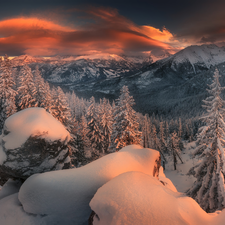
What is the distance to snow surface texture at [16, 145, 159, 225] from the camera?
212 inches

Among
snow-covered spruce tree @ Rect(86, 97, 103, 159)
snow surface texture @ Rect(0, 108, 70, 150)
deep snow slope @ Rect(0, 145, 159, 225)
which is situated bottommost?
snow-covered spruce tree @ Rect(86, 97, 103, 159)

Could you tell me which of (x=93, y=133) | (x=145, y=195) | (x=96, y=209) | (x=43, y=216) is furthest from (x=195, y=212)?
(x=93, y=133)

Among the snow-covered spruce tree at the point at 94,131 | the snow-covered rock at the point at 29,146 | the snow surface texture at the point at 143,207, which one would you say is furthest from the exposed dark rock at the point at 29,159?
the snow-covered spruce tree at the point at 94,131

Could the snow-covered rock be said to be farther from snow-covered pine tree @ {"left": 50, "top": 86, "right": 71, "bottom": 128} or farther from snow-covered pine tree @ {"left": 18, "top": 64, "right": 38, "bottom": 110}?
snow-covered pine tree @ {"left": 18, "top": 64, "right": 38, "bottom": 110}

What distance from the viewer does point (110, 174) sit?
19.4 feet

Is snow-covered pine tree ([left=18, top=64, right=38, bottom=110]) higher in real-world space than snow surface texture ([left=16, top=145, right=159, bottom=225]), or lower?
higher

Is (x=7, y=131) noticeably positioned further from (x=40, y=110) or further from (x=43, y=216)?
(x=43, y=216)

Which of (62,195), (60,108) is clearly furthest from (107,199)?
(60,108)

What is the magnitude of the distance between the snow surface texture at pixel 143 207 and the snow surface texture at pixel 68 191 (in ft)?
4.42

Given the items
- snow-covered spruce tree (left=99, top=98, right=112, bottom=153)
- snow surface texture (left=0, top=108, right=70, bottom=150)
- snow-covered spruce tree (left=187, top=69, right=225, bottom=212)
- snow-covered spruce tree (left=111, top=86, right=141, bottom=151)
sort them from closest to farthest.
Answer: snow surface texture (left=0, top=108, right=70, bottom=150) < snow-covered spruce tree (left=187, top=69, right=225, bottom=212) < snow-covered spruce tree (left=111, top=86, right=141, bottom=151) < snow-covered spruce tree (left=99, top=98, right=112, bottom=153)

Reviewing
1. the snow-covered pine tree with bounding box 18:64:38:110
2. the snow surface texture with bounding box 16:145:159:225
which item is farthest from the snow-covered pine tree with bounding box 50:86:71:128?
the snow surface texture with bounding box 16:145:159:225

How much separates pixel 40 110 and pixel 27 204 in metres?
5.76

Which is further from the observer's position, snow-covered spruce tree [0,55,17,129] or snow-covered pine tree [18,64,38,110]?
snow-covered pine tree [18,64,38,110]

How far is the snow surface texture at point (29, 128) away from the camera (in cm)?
814
